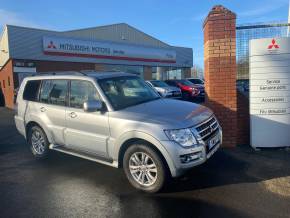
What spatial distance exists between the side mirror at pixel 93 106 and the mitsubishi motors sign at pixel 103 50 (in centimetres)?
1820

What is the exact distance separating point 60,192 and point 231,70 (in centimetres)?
437

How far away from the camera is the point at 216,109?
6832mm

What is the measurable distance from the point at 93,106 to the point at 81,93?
80cm

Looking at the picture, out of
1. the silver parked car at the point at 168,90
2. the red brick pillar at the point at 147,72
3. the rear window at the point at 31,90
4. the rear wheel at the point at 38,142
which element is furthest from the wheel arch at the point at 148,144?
the red brick pillar at the point at 147,72

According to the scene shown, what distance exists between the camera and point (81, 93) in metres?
5.60

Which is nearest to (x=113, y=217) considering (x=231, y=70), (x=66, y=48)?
(x=231, y=70)

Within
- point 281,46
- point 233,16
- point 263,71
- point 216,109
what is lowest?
point 216,109

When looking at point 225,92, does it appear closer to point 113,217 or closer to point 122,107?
point 122,107

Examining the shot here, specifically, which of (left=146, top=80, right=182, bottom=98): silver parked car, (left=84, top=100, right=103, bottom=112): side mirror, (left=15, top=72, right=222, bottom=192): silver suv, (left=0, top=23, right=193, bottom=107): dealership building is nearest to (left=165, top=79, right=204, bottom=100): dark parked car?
(left=146, top=80, right=182, bottom=98): silver parked car

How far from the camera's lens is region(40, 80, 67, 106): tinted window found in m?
5.94

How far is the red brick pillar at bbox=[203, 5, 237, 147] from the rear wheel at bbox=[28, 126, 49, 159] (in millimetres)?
3762

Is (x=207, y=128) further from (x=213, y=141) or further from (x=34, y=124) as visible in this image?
(x=34, y=124)

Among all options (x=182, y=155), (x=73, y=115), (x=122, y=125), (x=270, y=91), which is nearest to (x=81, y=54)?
(x=73, y=115)

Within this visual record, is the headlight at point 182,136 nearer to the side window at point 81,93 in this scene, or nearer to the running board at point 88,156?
the running board at point 88,156
